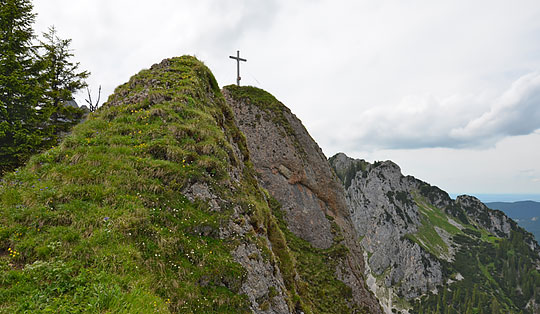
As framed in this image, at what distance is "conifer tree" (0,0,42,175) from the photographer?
1981cm

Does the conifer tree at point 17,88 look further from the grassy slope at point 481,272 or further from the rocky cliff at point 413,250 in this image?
the grassy slope at point 481,272

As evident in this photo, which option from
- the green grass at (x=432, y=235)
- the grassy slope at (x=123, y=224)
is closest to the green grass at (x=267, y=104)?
the grassy slope at (x=123, y=224)

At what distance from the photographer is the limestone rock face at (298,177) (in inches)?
1026

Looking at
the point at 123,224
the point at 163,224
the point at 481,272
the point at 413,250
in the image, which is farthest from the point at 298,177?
the point at 481,272

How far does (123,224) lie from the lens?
805cm

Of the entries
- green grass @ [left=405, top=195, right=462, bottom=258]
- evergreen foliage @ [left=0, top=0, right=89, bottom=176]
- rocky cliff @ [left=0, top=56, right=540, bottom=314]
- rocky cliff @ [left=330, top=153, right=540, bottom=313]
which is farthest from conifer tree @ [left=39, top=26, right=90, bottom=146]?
green grass @ [left=405, top=195, right=462, bottom=258]

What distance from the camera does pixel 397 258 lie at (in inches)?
6762

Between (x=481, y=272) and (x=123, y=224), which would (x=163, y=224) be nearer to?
(x=123, y=224)

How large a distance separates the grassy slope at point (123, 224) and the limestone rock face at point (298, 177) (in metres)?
13.7

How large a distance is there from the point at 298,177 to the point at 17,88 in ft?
91.6

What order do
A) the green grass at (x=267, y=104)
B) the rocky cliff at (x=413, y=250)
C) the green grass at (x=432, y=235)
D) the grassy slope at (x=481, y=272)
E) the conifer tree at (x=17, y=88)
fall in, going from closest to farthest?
the conifer tree at (x=17, y=88) → the green grass at (x=267, y=104) → the grassy slope at (x=481, y=272) → the rocky cliff at (x=413, y=250) → the green grass at (x=432, y=235)

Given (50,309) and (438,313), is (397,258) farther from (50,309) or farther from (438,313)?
(50,309)

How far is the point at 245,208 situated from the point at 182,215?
319 centimetres

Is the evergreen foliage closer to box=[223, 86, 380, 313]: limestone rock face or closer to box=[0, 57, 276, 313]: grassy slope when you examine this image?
box=[0, 57, 276, 313]: grassy slope
